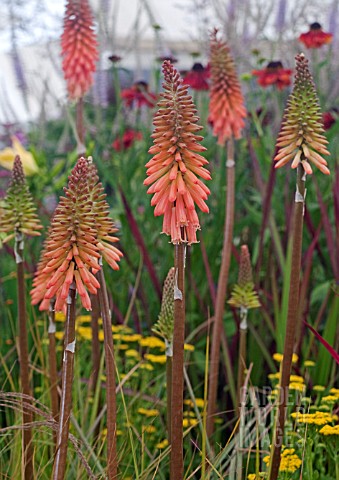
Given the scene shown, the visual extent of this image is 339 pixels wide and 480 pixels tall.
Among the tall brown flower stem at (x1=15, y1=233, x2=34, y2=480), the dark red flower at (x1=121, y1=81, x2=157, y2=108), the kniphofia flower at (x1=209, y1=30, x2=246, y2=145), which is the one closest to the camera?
the tall brown flower stem at (x1=15, y1=233, x2=34, y2=480)

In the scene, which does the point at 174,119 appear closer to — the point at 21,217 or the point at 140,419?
the point at 21,217

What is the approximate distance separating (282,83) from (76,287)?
318 centimetres

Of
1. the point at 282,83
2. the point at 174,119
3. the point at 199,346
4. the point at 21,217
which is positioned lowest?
the point at 199,346

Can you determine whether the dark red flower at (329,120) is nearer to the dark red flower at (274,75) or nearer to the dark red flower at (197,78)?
the dark red flower at (274,75)

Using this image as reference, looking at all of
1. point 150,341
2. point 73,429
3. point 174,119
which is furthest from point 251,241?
point 174,119

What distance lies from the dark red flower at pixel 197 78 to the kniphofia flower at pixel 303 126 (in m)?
2.34

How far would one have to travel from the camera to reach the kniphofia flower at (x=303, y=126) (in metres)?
1.95

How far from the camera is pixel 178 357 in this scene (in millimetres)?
1666

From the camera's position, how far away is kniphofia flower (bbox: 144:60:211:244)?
64.7 inches

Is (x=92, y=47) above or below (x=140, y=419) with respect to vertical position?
above

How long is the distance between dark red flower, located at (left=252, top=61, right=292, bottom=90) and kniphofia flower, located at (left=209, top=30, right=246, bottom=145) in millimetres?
1445

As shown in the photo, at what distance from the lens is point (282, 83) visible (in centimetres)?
443

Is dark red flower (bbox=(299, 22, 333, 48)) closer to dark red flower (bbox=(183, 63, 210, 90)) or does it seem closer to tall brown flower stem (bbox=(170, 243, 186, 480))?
dark red flower (bbox=(183, 63, 210, 90))

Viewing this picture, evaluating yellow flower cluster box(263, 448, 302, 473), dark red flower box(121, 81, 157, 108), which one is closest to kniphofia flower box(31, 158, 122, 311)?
yellow flower cluster box(263, 448, 302, 473)
